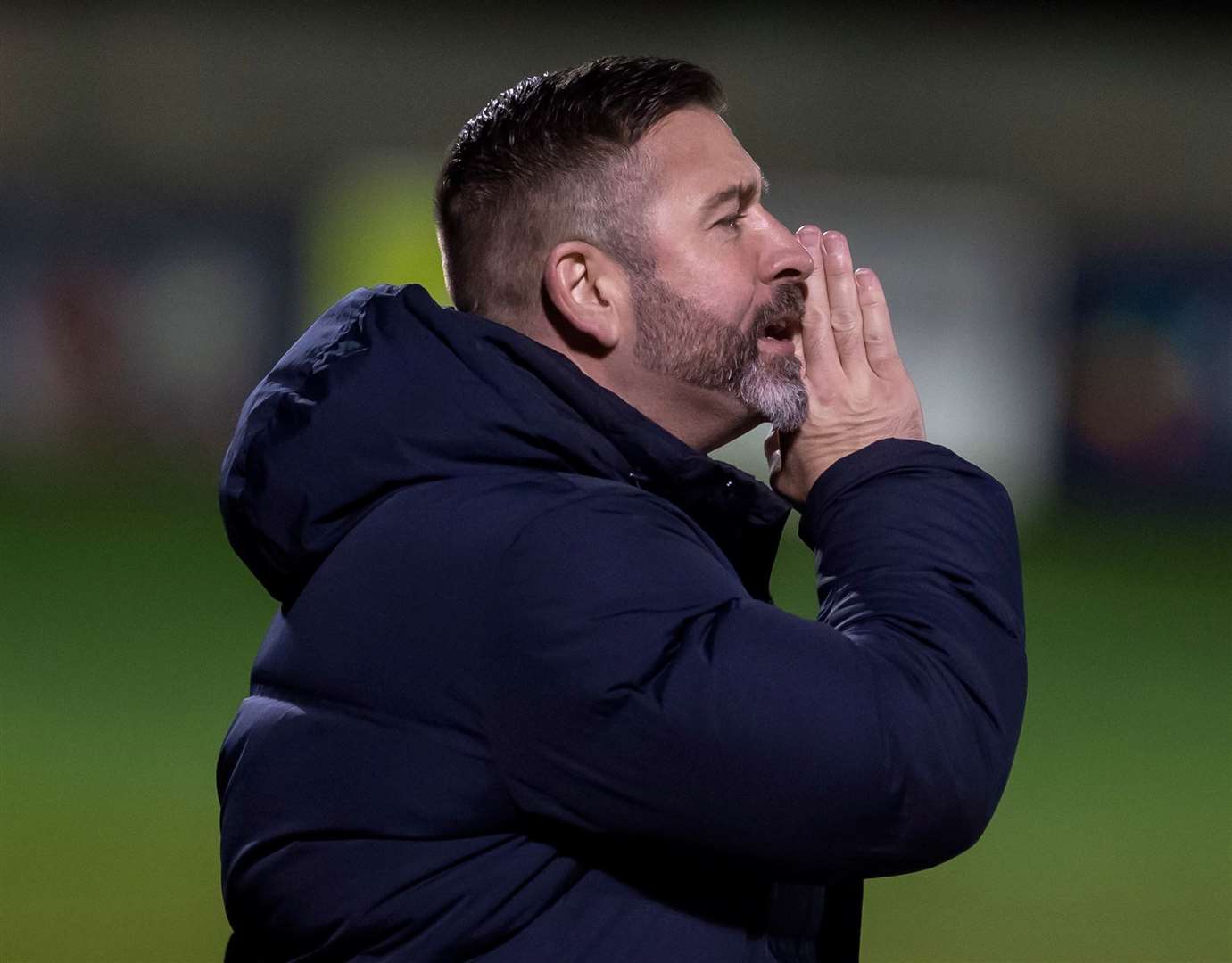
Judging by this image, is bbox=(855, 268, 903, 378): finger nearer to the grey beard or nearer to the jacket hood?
the grey beard

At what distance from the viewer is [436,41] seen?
15.1m

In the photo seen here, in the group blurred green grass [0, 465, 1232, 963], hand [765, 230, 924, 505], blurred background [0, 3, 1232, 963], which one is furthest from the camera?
blurred background [0, 3, 1232, 963]

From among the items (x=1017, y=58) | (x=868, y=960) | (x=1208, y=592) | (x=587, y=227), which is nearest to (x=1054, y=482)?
(x=1208, y=592)

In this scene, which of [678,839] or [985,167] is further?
[985,167]

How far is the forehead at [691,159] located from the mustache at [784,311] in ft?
0.39

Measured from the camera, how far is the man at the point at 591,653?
1188mm

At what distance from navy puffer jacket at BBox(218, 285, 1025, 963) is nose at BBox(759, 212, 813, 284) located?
0.79ft

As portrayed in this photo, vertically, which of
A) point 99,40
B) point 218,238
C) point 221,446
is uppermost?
point 99,40

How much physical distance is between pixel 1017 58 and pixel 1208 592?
7.84m

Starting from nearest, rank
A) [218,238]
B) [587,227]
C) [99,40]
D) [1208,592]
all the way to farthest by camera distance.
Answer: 1. [587,227]
2. [1208,592]
3. [218,238]
4. [99,40]

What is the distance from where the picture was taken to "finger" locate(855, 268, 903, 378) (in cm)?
155

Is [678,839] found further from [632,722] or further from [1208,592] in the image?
[1208,592]

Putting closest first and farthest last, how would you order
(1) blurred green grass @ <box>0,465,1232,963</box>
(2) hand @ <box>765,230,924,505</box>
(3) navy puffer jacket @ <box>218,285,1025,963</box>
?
(3) navy puffer jacket @ <box>218,285,1025,963</box>
(2) hand @ <box>765,230,924,505</box>
(1) blurred green grass @ <box>0,465,1232,963</box>

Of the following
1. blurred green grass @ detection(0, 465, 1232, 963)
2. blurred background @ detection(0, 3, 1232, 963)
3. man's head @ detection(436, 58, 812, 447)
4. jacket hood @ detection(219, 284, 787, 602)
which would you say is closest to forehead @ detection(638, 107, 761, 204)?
man's head @ detection(436, 58, 812, 447)
